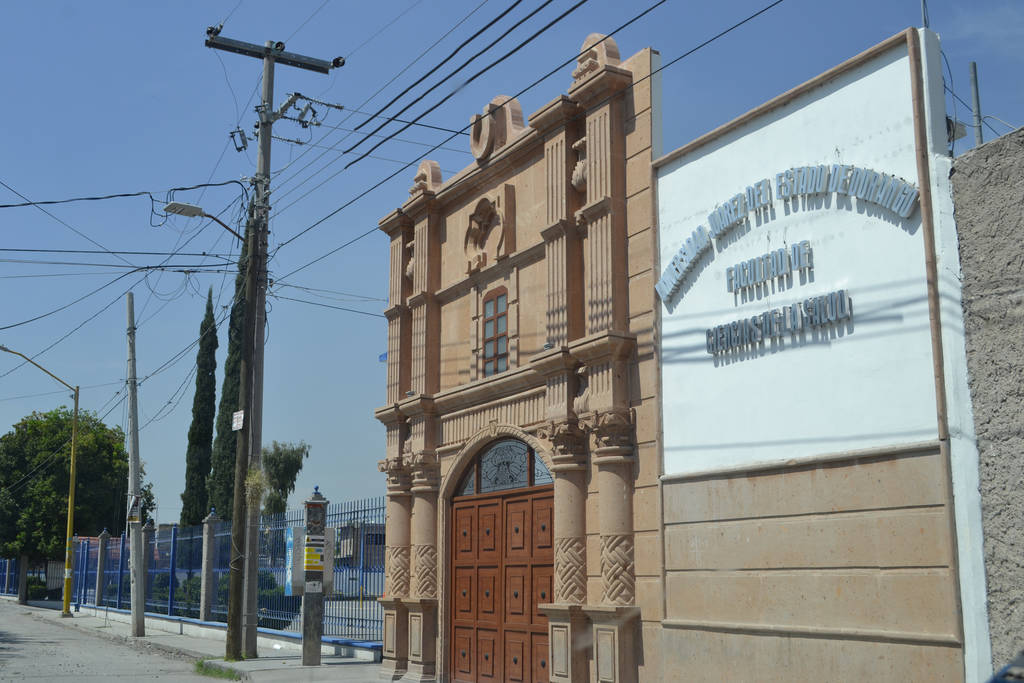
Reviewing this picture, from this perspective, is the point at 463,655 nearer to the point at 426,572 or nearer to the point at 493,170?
the point at 426,572

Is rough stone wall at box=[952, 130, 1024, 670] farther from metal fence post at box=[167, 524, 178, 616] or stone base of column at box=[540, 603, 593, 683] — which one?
metal fence post at box=[167, 524, 178, 616]

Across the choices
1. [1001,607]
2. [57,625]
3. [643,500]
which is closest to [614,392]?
[643,500]

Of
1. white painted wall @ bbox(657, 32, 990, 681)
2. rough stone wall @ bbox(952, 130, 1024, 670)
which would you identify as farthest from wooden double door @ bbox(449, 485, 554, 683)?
rough stone wall @ bbox(952, 130, 1024, 670)

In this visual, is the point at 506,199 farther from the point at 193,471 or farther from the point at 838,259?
the point at 193,471

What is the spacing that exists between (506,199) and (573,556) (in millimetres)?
5080

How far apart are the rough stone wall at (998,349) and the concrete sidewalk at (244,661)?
33.1 ft

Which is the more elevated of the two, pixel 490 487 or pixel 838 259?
pixel 838 259

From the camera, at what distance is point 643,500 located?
433 inches

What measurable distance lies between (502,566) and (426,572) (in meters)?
1.91

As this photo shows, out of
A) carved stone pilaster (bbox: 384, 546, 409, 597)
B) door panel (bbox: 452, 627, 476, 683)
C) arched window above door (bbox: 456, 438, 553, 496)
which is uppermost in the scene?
arched window above door (bbox: 456, 438, 553, 496)

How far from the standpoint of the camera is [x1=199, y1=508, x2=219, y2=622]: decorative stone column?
2320 cm

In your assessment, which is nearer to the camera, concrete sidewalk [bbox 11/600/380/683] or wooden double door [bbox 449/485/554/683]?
wooden double door [bbox 449/485/554/683]

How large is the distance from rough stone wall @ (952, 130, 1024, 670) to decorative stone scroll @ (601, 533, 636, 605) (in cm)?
426

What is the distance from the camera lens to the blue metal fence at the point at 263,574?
17.2 meters
